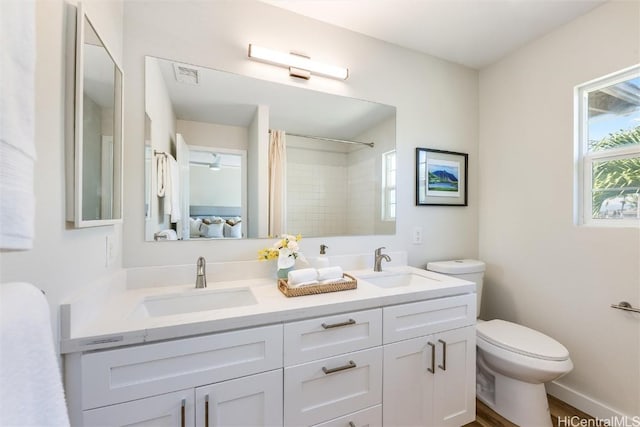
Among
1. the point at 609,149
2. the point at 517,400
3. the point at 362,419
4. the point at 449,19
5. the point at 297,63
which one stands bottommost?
the point at 517,400

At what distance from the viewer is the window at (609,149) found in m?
1.45

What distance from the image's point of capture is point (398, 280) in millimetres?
1673

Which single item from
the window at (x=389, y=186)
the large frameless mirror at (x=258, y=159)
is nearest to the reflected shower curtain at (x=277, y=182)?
the large frameless mirror at (x=258, y=159)

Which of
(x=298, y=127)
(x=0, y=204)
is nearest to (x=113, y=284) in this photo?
(x=0, y=204)

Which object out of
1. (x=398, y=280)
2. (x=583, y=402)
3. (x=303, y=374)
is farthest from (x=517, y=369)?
(x=303, y=374)

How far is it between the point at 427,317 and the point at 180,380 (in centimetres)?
107

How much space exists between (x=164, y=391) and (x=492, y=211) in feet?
7.60

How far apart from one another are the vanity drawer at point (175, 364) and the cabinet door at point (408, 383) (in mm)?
539

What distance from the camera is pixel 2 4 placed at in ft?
1.22

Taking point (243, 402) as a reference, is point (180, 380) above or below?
above

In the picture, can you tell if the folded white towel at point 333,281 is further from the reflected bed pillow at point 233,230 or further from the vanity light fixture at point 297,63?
the vanity light fixture at point 297,63

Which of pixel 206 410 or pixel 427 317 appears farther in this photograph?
pixel 427 317

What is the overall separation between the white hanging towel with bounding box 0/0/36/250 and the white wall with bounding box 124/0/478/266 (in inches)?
38.8

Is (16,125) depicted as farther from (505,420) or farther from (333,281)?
(505,420)
